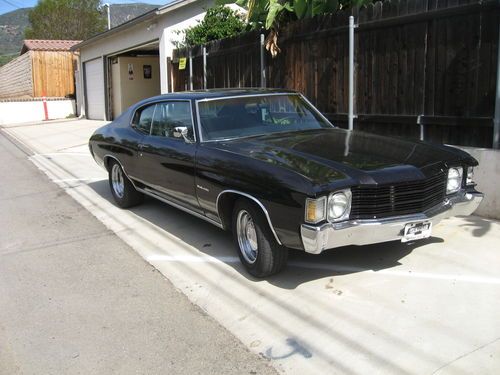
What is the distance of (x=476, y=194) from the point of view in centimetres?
485

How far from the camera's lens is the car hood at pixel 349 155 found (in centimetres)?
412

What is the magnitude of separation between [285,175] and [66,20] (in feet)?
181

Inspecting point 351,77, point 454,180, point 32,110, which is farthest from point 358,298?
point 32,110

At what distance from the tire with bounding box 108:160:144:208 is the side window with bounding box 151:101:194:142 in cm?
118

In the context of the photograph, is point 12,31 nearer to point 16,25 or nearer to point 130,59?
point 16,25

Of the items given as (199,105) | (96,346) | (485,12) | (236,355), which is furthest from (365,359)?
(485,12)

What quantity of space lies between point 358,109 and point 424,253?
365 centimetres

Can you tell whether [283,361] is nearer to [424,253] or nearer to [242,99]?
[424,253]

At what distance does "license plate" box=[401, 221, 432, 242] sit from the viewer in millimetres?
4211

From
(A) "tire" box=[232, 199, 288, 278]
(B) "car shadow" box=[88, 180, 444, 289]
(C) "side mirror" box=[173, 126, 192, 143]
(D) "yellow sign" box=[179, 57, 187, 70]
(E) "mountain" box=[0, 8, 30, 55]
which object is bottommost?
(B) "car shadow" box=[88, 180, 444, 289]

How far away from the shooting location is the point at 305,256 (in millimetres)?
5164

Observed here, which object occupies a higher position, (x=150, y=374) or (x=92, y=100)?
(x=92, y=100)

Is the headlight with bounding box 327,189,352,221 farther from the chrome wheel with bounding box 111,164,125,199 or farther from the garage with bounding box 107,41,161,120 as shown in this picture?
the garage with bounding box 107,41,161,120

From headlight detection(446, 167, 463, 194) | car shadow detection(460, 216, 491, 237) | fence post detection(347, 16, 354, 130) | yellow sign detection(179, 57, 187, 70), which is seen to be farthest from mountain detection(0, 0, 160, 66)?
headlight detection(446, 167, 463, 194)
